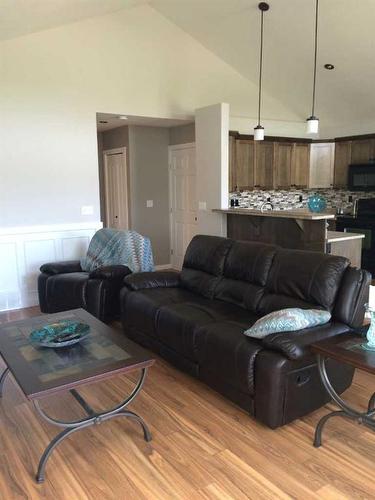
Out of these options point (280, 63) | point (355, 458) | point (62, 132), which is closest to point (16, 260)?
point (62, 132)

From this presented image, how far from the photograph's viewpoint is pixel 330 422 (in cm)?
267

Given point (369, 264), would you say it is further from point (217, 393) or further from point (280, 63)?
point (217, 393)

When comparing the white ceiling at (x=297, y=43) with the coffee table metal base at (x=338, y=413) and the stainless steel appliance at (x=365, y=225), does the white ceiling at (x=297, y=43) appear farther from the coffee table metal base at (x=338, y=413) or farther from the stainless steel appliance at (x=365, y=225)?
the coffee table metal base at (x=338, y=413)

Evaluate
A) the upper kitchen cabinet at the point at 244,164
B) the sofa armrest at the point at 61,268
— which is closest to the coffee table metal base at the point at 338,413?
the sofa armrest at the point at 61,268

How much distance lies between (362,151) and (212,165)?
301 centimetres

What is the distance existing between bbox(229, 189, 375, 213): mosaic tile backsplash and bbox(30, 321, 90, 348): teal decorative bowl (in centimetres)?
497

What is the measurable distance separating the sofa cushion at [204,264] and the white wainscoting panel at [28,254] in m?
2.12

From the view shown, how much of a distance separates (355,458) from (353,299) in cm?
98

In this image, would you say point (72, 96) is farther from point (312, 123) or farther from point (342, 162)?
Result: point (342, 162)

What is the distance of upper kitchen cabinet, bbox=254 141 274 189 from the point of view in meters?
7.22

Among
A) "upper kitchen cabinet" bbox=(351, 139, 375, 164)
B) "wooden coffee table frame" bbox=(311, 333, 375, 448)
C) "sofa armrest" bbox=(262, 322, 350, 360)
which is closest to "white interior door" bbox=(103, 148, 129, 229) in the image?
"upper kitchen cabinet" bbox=(351, 139, 375, 164)

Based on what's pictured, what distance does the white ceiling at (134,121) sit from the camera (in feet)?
19.8

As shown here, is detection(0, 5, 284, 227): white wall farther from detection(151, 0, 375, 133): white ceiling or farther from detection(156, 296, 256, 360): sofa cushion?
detection(156, 296, 256, 360): sofa cushion

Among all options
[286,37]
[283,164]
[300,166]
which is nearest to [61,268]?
[286,37]
